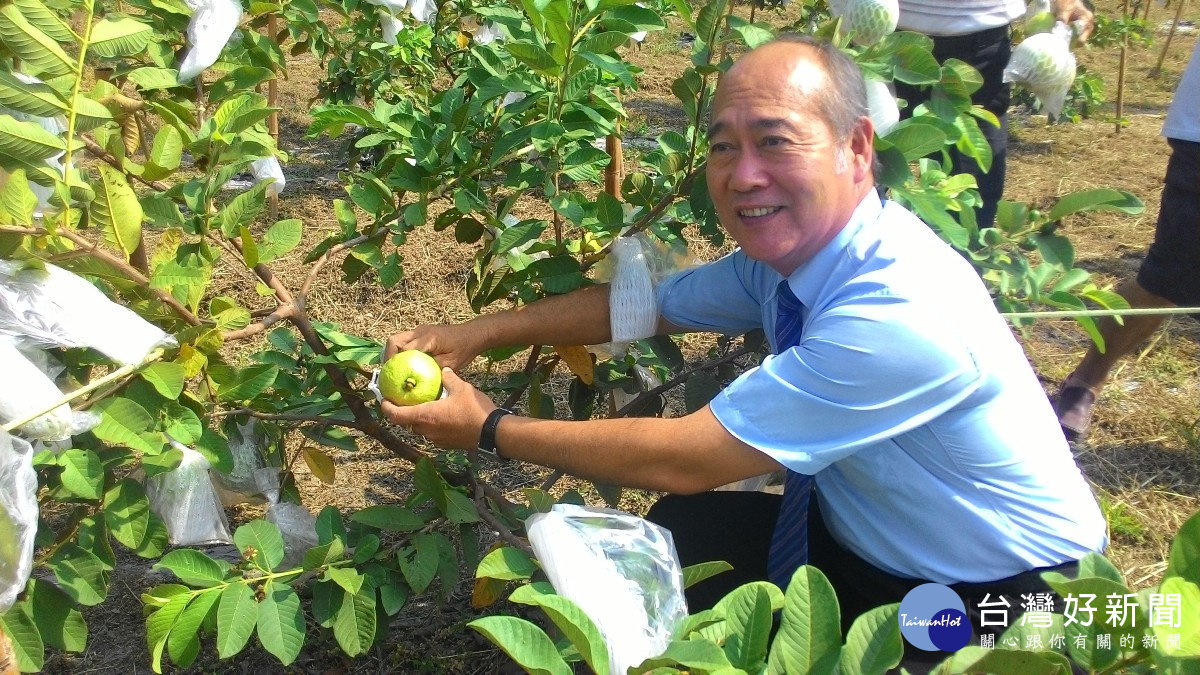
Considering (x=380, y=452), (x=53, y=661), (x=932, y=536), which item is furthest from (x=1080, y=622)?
(x=380, y=452)

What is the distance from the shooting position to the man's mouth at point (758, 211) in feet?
4.13

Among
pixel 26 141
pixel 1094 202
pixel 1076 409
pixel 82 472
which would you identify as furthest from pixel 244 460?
pixel 1076 409

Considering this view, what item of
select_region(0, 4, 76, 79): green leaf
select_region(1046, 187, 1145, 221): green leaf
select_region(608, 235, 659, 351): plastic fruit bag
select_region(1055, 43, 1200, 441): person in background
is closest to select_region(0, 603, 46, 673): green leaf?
select_region(0, 4, 76, 79): green leaf

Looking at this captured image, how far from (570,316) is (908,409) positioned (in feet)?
2.08

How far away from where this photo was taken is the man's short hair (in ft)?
3.99

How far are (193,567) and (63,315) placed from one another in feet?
1.20

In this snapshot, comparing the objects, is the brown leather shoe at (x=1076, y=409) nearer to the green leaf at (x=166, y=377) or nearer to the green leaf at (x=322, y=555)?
the green leaf at (x=322, y=555)

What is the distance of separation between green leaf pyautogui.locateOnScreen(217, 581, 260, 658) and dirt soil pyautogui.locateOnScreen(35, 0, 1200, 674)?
513 millimetres

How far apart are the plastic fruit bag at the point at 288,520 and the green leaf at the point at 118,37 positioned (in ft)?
2.36

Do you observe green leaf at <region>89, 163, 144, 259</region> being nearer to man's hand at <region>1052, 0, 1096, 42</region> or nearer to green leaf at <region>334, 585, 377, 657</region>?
green leaf at <region>334, 585, 377, 657</region>

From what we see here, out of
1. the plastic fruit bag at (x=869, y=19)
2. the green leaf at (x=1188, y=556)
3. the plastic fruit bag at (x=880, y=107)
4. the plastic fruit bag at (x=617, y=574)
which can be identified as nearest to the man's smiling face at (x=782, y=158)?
the plastic fruit bag at (x=880, y=107)

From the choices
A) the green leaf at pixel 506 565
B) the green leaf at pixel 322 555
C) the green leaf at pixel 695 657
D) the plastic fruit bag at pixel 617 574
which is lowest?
the green leaf at pixel 322 555

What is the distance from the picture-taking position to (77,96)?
1232mm

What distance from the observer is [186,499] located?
146 cm
